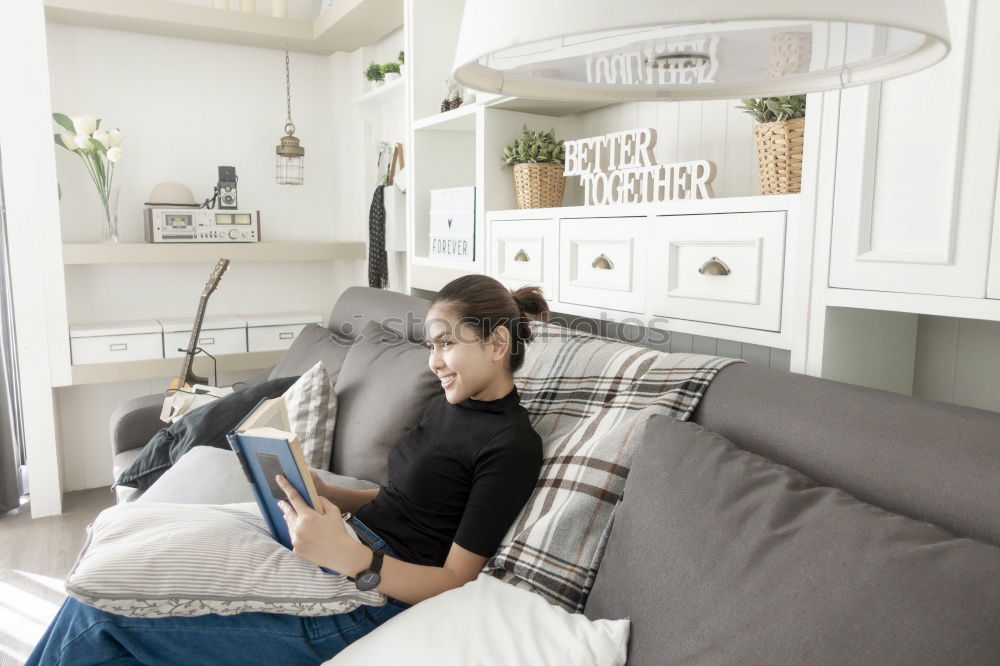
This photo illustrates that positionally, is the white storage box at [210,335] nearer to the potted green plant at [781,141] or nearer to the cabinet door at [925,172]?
the potted green plant at [781,141]

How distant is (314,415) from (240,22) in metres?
2.28

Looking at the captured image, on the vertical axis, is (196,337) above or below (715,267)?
below

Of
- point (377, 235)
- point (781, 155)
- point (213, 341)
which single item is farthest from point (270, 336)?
point (781, 155)

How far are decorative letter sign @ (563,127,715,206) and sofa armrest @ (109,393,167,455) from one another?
1.69 meters

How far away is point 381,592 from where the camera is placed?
1141mm

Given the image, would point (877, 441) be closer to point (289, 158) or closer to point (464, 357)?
point (464, 357)

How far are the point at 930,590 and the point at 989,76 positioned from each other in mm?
707

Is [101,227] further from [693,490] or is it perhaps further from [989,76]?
[989,76]

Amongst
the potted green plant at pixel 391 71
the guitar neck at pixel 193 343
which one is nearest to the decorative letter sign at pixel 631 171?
the potted green plant at pixel 391 71

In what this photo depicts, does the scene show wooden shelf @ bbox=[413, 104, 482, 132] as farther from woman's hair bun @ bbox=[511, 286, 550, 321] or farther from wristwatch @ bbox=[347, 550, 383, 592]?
wristwatch @ bbox=[347, 550, 383, 592]

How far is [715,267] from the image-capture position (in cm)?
149

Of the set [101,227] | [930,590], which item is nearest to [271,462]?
[930,590]

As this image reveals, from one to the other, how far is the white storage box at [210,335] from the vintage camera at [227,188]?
0.58 meters

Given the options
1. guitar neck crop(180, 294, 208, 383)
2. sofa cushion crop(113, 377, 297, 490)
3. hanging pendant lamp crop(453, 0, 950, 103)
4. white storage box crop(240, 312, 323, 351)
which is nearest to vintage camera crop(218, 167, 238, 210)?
white storage box crop(240, 312, 323, 351)
